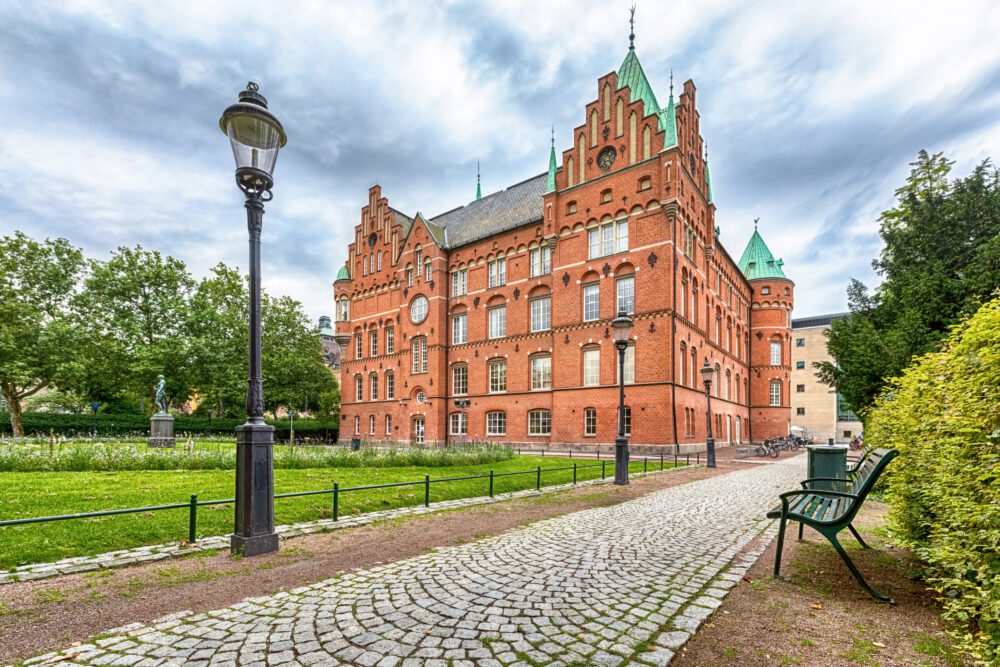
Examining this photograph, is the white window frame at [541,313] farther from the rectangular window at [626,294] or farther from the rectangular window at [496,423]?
the rectangular window at [496,423]

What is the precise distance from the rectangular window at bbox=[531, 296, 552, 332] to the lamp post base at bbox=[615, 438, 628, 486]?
56.5 feet

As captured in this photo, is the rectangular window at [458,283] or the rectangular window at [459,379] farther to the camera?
the rectangular window at [458,283]

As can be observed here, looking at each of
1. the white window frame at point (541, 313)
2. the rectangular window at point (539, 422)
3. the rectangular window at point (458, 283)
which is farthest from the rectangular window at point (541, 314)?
the rectangular window at point (458, 283)

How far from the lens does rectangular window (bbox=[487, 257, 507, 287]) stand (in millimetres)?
32156

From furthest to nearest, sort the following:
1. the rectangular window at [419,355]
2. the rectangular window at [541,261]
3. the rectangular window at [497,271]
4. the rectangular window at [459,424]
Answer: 1. the rectangular window at [419,355]
2. the rectangular window at [459,424]
3. the rectangular window at [497,271]
4. the rectangular window at [541,261]

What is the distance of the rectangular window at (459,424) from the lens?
108 ft

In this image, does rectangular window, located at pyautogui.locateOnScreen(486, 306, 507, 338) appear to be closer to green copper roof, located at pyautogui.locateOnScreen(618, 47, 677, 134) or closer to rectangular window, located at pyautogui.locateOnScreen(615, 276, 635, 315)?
rectangular window, located at pyautogui.locateOnScreen(615, 276, 635, 315)

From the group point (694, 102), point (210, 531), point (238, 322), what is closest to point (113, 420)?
point (238, 322)

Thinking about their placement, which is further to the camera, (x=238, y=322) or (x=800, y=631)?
(x=238, y=322)

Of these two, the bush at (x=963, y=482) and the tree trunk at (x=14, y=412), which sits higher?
the bush at (x=963, y=482)

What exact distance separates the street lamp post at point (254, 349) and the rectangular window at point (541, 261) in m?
24.6

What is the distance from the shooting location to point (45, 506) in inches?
301

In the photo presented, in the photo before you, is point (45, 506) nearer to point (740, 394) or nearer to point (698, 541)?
point (698, 541)

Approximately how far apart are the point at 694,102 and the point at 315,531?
32.4m
